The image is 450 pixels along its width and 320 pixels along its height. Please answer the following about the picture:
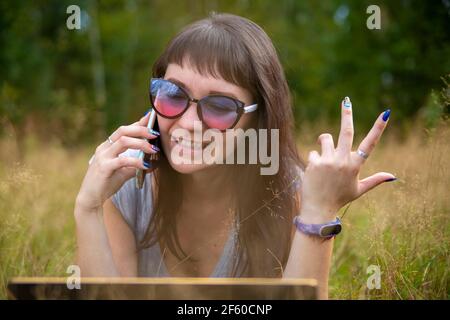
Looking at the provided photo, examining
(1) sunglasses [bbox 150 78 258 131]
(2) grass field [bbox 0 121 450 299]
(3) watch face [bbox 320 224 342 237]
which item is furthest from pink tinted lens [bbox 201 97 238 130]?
(2) grass field [bbox 0 121 450 299]

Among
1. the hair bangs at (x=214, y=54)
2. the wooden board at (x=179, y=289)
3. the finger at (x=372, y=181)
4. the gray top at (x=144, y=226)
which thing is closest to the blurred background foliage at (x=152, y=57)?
the gray top at (x=144, y=226)

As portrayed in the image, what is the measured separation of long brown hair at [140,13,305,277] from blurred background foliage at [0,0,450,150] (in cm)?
598

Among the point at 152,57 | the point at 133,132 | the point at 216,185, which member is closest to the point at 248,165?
the point at 216,185

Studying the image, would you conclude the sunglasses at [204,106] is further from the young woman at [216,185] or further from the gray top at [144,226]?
the gray top at [144,226]

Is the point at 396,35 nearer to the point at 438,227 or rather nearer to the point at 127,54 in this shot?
the point at 438,227

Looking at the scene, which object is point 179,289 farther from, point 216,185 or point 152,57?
point 152,57

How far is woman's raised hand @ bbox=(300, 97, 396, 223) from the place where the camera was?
1.42m

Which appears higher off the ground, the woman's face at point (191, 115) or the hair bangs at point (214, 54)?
the hair bangs at point (214, 54)

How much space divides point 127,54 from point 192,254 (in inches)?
702

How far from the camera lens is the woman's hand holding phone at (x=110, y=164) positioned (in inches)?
67.4

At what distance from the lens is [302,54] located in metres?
17.1

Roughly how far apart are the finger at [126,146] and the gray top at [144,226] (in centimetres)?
34

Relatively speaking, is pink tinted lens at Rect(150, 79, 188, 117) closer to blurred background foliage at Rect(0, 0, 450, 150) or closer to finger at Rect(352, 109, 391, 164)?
finger at Rect(352, 109, 391, 164)

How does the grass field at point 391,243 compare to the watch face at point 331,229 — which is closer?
the watch face at point 331,229
